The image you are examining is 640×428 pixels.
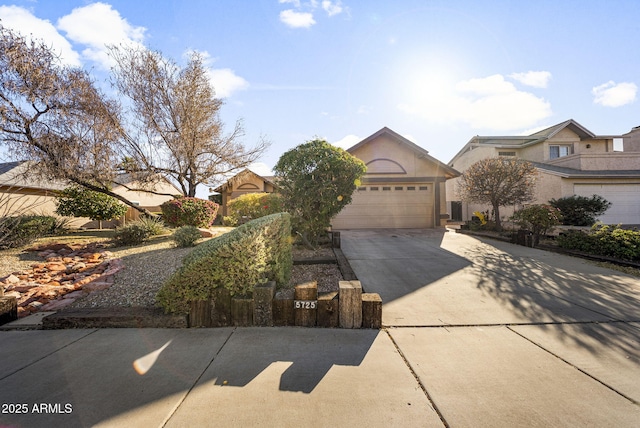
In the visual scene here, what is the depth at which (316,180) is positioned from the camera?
696 cm

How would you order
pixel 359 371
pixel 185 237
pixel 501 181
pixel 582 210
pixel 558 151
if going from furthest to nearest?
pixel 558 151 < pixel 582 210 < pixel 501 181 < pixel 185 237 < pixel 359 371

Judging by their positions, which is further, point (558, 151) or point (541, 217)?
point (558, 151)

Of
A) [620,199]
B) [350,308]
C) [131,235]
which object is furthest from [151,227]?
[620,199]

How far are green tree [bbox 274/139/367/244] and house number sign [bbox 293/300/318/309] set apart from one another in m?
3.76

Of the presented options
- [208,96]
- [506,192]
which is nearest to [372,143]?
[506,192]

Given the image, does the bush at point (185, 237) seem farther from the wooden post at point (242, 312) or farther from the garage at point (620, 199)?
the garage at point (620, 199)

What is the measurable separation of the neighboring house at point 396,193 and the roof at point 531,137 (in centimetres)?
1017

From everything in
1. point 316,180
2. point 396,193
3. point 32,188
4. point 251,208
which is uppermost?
point 32,188

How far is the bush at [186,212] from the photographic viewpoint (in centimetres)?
968

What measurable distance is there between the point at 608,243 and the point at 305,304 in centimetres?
849

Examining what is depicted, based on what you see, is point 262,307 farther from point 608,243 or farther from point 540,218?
point 540,218

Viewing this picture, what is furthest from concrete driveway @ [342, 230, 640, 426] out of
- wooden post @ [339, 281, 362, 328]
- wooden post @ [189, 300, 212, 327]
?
wooden post @ [189, 300, 212, 327]

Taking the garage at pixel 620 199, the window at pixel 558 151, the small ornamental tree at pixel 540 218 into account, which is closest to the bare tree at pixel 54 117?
the small ornamental tree at pixel 540 218

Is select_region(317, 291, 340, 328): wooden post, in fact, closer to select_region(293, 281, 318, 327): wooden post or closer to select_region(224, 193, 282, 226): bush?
select_region(293, 281, 318, 327): wooden post
